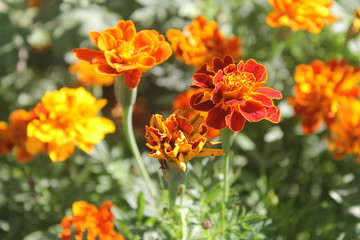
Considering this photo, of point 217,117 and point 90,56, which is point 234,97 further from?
point 90,56

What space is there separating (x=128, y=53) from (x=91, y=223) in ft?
1.17

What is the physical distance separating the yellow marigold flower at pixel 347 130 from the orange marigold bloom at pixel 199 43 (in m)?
0.33

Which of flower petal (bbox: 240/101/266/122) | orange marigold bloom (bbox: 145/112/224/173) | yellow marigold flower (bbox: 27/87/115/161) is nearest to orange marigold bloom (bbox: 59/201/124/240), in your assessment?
yellow marigold flower (bbox: 27/87/115/161)

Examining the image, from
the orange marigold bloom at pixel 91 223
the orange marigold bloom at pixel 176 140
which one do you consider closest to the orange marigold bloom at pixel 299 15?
the orange marigold bloom at pixel 176 140

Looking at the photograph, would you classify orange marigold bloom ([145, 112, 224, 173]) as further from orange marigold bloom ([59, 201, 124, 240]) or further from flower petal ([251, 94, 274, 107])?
orange marigold bloom ([59, 201, 124, 240])

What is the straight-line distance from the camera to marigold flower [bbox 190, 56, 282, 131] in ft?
2.57

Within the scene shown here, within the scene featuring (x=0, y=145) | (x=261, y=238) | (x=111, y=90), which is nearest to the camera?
(x=261, y=238)

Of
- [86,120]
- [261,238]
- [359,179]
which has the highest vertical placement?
[86,120]

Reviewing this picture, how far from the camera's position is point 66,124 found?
3.68ft

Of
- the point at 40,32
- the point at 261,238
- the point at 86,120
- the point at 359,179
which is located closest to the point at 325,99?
the point at 359,179

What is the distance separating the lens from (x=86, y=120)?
1.14 metres

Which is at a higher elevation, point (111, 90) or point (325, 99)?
point (325, 99)

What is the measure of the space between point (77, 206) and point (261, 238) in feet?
1.28

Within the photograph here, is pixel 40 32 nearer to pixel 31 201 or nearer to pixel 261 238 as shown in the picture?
pixel 31 201
